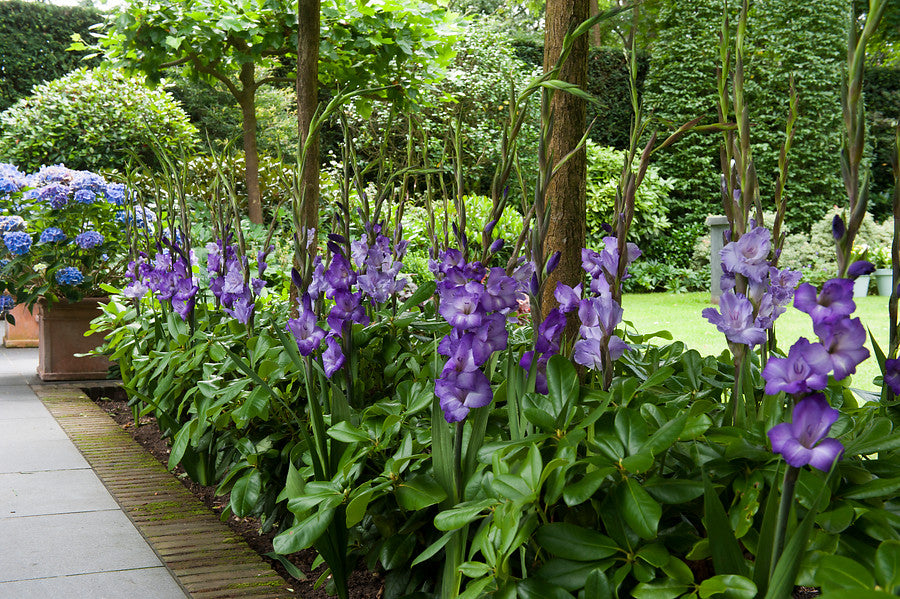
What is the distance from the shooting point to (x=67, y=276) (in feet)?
13.7

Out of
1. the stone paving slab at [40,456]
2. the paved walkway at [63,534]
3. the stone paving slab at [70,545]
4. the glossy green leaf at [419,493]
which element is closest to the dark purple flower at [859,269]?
the glossy green leaf at [419,493]

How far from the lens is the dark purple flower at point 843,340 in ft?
2.75

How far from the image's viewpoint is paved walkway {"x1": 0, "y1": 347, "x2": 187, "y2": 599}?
5.67 feet

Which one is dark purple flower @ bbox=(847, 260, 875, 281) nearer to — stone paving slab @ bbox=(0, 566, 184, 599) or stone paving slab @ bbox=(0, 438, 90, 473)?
stone paving slab @ bbox=(0, 566, 184, 599)

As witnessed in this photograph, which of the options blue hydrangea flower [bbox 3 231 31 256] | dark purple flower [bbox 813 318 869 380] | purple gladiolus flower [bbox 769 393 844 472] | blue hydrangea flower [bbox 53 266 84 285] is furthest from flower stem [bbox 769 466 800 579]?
blue hydrangea flower [bbox 3 231 31 256]

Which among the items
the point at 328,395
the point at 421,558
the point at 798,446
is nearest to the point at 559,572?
the point at 421,558

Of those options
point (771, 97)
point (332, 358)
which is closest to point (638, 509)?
point (332, 358)

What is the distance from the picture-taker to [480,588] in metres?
1.05

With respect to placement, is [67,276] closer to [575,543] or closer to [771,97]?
[575,543]

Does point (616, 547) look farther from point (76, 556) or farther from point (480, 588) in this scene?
point (76, 556)

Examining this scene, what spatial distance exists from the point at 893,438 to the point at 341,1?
3409mm

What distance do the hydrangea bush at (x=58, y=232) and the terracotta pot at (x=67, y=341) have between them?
0.30 ft

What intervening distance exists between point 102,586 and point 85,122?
7203 mm

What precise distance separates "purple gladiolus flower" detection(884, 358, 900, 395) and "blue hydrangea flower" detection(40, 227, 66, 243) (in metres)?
4.25
